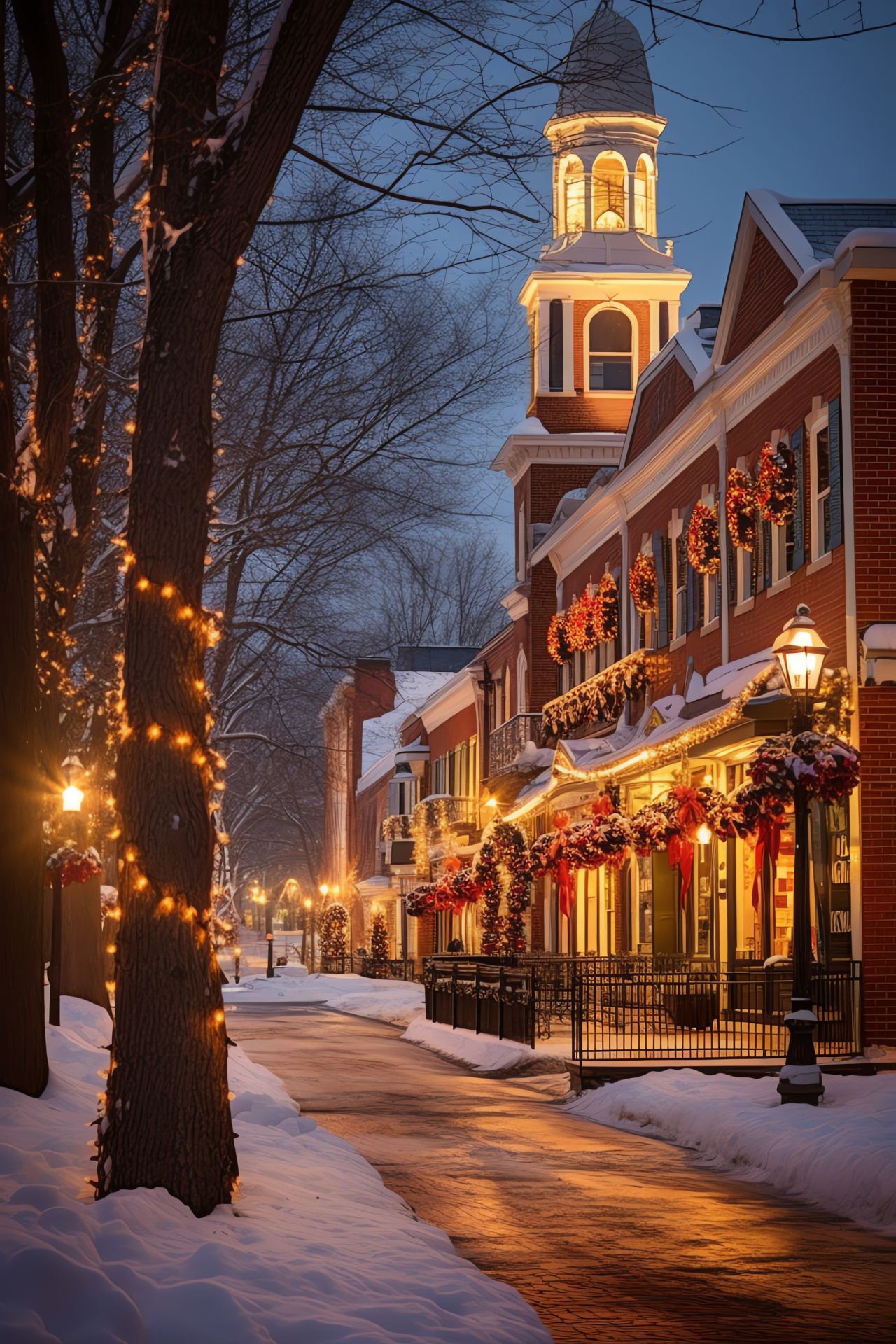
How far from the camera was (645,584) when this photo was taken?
→ 26.3 m

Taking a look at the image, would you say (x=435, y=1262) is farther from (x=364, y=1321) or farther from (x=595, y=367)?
(x=595, y=367)

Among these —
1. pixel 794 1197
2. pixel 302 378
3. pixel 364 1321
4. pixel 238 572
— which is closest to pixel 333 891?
pixel 238 572

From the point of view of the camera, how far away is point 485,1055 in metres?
21.4

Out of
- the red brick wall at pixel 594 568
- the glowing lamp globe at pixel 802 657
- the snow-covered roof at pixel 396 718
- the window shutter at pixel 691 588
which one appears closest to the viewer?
the glowing lamp globe at pixel 802 657

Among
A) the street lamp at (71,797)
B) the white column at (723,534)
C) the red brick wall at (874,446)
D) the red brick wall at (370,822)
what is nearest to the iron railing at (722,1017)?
the red brick wall at (874,446)

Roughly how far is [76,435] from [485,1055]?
11.2 m

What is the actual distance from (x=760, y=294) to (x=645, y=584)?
679 centimetres

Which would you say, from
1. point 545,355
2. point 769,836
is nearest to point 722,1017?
point 769,836

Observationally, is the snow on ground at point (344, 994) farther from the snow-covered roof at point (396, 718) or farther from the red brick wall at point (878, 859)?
the red brick wall at point (878, 859)

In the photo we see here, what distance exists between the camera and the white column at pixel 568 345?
123 ft

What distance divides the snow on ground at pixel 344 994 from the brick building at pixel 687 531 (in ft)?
12.3

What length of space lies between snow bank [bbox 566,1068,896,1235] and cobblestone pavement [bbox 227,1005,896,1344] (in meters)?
0.29

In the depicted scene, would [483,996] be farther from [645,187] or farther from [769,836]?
[645,187]

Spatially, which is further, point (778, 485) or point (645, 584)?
point (645, 584)
